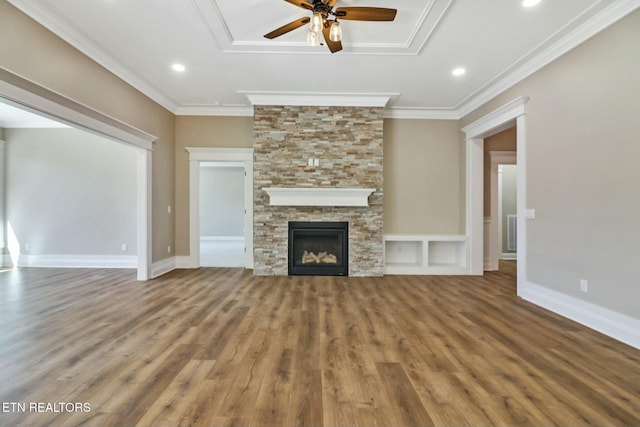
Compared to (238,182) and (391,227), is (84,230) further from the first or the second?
(391,227)

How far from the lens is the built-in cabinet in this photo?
4.78 m

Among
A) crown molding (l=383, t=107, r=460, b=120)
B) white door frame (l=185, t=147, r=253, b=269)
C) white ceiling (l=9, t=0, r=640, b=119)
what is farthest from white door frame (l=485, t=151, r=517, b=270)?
white door frame (l=185, t=147, r=253, b=269)

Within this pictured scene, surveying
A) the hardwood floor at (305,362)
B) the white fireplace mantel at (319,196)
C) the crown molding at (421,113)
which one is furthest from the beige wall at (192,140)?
the crown molding at (421,113)

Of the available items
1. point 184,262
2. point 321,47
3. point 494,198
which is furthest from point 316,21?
point 494,198

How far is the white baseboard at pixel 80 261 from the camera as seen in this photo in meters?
5.20

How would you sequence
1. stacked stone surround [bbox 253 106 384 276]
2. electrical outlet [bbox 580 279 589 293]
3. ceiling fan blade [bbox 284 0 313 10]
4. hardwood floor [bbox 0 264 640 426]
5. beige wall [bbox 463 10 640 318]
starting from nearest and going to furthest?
hardwood floor [bbox 0 264 640 426] < ceiling fan blade [bbox 284 0 313 10] < beige wall [bbox 463 10 640 318] < electrical outlet [bbox 580 279 589 293] < stacked stone surround [bbox 253 106 384 276]

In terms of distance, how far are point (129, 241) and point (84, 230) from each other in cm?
90

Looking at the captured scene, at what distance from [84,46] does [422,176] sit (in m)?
5.18

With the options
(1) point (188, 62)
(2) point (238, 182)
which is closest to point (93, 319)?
→ (1) point (188, 62)

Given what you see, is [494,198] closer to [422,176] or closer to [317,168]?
[422,176]

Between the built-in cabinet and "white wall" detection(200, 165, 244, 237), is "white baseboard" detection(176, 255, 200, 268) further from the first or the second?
"white wall" detection(200, 165, 244, 237)

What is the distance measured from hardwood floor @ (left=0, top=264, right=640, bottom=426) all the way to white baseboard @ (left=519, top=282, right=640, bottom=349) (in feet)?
0.36

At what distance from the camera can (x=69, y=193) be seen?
5301 mm

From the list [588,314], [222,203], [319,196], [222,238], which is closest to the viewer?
[588,314]
